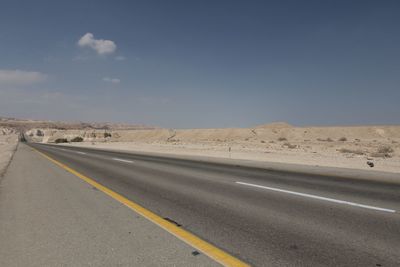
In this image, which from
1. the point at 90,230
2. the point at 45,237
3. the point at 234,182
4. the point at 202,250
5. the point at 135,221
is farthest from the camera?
the point at 234,182

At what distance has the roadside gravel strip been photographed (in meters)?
3.44

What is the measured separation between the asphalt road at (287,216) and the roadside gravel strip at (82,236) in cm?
62

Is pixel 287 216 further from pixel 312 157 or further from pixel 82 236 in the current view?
pixel 312 157

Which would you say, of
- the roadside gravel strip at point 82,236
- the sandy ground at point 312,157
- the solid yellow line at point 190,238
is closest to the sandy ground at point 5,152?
the roadside gravel strip at point 82,236

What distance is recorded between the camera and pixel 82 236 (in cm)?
423

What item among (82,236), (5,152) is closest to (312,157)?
(82,236)

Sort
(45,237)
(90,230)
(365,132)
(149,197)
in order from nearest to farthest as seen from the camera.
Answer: (45,237) < (90,230) < (149,197) < (365,132)

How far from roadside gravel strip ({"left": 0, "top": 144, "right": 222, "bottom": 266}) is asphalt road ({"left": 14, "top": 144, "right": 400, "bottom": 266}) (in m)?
0.62

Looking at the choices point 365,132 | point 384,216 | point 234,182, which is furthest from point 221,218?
point 365,132

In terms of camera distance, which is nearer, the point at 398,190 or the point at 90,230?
the point at 90,230

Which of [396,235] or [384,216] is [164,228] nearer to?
[396,235]

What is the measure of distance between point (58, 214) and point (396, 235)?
19.4ft

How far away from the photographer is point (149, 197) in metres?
7.00

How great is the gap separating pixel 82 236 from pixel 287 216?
3598 mm
